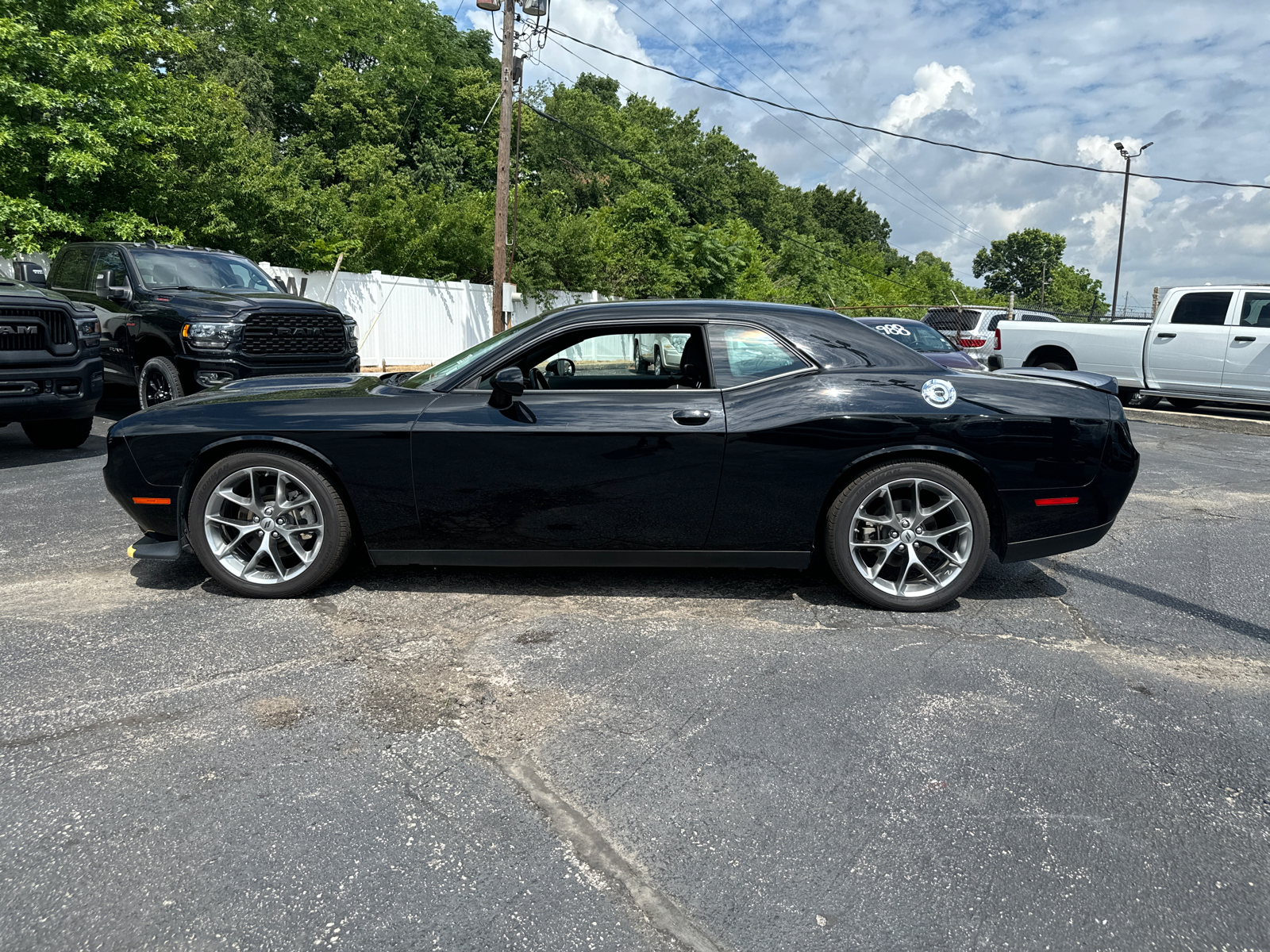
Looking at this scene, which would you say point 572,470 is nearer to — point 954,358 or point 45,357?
point 45,357

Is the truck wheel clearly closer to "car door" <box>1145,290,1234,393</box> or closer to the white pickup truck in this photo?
the white pickup truck

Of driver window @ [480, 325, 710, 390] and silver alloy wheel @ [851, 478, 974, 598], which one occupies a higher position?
driver window @ [480, 325, 710, 390]

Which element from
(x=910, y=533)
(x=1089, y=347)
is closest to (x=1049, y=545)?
(x=910, y=533)

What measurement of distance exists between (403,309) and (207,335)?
1330 centimetres

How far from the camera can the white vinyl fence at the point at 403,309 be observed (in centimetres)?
1977

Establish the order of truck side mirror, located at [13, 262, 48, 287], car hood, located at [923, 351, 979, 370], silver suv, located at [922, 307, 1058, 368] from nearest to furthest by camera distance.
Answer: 1. truck side mirror, located at [13, 262, 48, 287]
2. car hood, located at [923, 351, 979, 370]
3. silver suv, located at [922, 307, 1058, 368]

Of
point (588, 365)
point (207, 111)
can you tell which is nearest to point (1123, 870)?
point (588, 365)

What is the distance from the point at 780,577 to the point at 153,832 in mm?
3194

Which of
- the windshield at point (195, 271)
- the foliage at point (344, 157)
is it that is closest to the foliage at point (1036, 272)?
the foliage at point (344, 157)

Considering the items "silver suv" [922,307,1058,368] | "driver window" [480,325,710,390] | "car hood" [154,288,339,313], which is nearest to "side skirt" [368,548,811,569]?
"driver window" [480,325,710,390]

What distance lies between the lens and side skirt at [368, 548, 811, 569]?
4.18 m

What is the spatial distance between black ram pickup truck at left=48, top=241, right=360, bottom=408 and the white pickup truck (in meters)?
9.05

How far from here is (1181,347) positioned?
13.0 meters

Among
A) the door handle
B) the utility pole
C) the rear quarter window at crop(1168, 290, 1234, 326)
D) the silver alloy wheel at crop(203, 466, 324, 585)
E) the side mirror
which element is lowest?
the silver alloy wheel at crop(203, 466, 324, 585)
